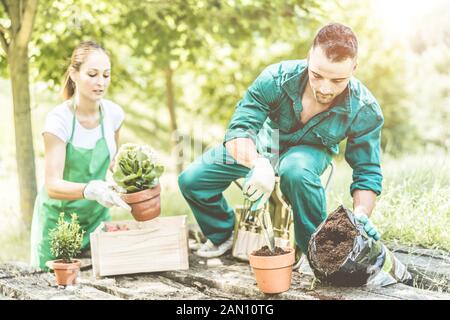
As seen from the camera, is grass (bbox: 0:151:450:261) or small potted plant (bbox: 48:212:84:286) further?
grass (bbox: 0:151:450:261)

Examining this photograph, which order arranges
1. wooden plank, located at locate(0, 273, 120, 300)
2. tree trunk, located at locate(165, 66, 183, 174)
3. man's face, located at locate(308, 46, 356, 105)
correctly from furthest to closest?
1. tree trunk, located at locate(165, 66, 183, 174)
2. wooden plank, located at locate(0, 273, 120, 300)
3. man's face, located at locate(308, 46, 356, 105)

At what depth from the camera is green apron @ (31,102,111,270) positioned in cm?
292

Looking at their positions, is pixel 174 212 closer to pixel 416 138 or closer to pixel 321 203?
pixel 321 203

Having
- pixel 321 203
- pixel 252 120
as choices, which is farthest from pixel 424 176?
pixel 252 120

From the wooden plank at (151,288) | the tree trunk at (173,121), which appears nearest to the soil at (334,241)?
the wooden plank at (151,288)

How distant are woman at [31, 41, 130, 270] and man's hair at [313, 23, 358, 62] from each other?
1061 millimetres

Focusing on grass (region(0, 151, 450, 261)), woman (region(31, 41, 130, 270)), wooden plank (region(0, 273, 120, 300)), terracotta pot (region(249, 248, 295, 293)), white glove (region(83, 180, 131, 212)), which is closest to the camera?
terracotta pot (region(249, 248, 295, 293))

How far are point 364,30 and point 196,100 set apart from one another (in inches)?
67.3

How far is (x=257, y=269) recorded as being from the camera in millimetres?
2355

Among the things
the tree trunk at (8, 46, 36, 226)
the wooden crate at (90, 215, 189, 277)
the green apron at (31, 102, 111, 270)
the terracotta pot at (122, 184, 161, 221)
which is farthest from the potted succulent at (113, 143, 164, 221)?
the tree trunk at (8, 46, 36, 226)

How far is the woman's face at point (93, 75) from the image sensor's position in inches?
111

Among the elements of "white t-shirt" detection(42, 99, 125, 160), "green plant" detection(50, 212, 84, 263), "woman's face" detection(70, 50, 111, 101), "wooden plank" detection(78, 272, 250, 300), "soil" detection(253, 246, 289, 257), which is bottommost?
"wooden plank" detection(78, 272, 250, 300)

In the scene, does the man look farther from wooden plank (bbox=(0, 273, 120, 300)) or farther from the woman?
wooden plank (bbox=(0, 273, 120, 300))

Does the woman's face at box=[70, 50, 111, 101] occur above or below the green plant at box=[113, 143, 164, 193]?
above
